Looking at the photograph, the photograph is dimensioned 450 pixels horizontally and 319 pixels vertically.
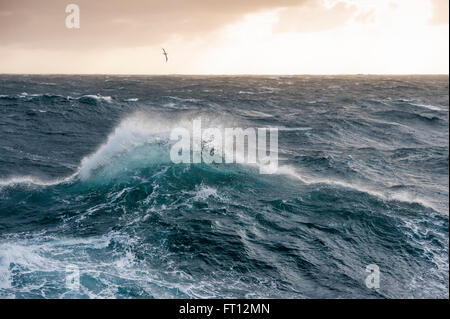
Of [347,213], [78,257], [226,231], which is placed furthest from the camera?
[347,213]

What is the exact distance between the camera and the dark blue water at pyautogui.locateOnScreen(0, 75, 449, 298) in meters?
10.6

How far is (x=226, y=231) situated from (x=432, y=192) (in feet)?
43.8

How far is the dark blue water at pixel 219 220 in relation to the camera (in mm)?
10609

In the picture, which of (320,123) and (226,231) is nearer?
(226,231)

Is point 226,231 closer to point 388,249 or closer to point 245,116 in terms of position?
point 388,249

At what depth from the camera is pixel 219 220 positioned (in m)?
15.2

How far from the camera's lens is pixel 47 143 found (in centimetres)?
2822

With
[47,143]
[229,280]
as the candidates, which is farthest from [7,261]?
[47,143]

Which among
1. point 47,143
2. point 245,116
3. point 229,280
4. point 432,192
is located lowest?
point 229,280

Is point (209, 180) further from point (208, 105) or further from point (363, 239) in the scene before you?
point (208, 105)

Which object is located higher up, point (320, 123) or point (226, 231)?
point (320, 123)

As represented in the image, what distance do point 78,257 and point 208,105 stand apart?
4389 cm

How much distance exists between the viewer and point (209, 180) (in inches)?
777
